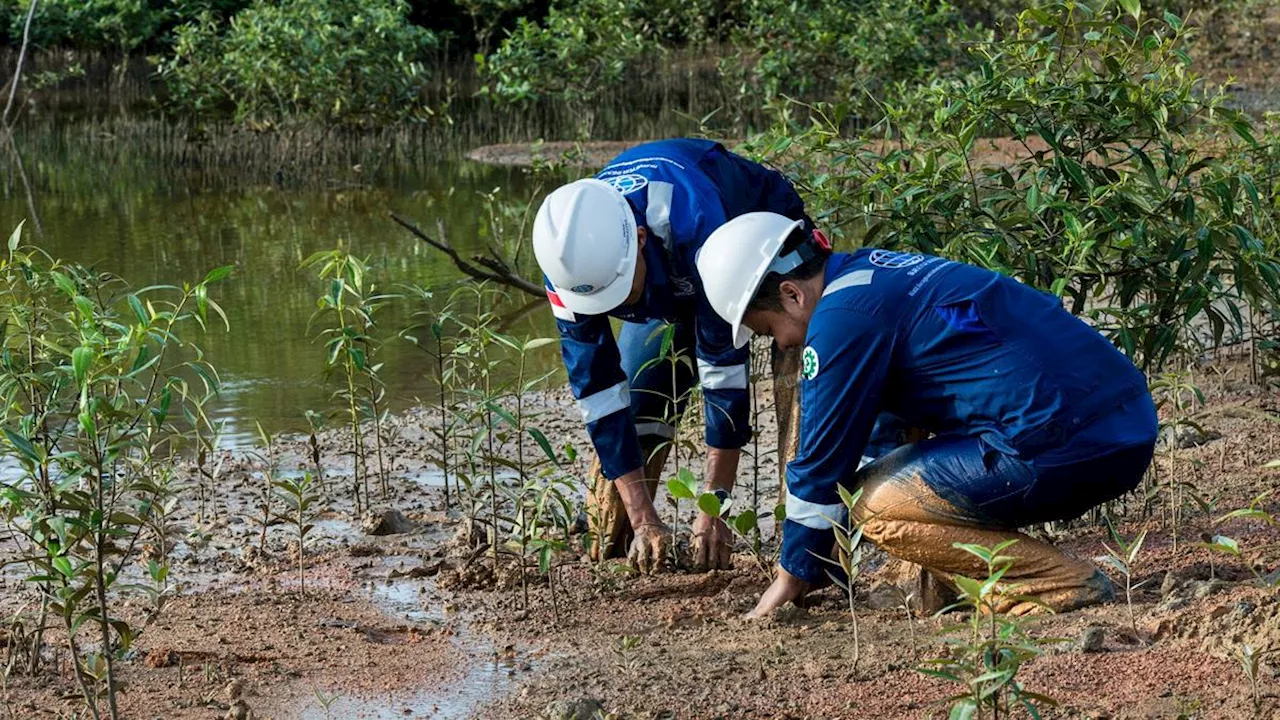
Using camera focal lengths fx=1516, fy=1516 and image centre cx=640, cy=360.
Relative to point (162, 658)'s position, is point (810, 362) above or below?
above

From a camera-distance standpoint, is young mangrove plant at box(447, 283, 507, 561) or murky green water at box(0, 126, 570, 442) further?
murky green water at box(0, 126, 570, 442)

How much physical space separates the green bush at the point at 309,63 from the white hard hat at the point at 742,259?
13565mm

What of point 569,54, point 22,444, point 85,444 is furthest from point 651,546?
point 569,54

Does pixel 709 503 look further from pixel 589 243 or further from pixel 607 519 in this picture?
pixel 607 519

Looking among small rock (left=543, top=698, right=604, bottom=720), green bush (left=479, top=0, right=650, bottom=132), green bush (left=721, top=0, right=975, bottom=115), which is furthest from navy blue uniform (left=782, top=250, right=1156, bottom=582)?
green bush (left=479, top=0, right=650, bottom=132)

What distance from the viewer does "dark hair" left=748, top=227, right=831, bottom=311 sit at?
12.5ft

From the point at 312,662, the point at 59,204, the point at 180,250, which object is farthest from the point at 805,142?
the point at 59,204

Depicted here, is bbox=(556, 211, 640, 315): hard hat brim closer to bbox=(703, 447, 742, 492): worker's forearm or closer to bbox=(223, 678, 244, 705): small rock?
bbox=(703, 447, 742, 492): worker's forearm

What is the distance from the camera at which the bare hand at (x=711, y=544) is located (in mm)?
4797

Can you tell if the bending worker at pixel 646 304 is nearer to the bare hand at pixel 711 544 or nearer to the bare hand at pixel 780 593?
the bare hand at pixel 711 544

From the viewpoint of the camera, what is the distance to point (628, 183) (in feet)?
14.3

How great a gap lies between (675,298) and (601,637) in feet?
3.28

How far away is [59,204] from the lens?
588 inches

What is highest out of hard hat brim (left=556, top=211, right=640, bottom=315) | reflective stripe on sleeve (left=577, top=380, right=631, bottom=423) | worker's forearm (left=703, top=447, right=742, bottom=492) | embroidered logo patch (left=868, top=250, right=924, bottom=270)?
embroidered logo patch (left=868, top=250, right=924, bottom=270)
